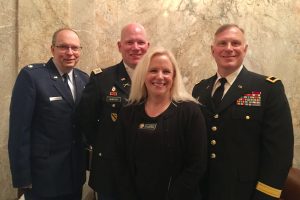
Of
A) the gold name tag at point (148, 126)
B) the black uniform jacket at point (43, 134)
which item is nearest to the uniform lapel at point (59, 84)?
the black uniform jacket at point (43, 134)

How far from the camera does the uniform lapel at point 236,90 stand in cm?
175

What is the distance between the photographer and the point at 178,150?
5.34 feet

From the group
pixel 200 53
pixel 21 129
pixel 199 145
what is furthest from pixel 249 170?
pixel 200 53

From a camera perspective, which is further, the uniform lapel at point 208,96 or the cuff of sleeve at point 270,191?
the uniform lapel at point 208,96

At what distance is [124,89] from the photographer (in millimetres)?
2059

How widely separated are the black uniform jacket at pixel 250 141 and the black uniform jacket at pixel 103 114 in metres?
0.61

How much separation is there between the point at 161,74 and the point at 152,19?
5.75ft

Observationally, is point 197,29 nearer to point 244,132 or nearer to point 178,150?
point 244,132

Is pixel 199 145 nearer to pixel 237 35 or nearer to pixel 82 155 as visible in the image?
pixel 237 35

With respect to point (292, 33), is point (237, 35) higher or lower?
lower

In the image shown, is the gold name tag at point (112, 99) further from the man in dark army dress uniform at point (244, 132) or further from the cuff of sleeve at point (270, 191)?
the cuff of sleeve at point (270, 191)

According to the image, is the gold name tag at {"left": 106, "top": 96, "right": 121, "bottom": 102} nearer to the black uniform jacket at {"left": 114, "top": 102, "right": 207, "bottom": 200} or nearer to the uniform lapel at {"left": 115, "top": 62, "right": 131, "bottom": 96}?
the uniform lapel at {"left": 115, "top": 62, "right": 131, "bottom": 96}

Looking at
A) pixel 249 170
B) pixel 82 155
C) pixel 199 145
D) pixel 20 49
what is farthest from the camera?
pixel 20 49

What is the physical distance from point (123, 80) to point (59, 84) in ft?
1.50
